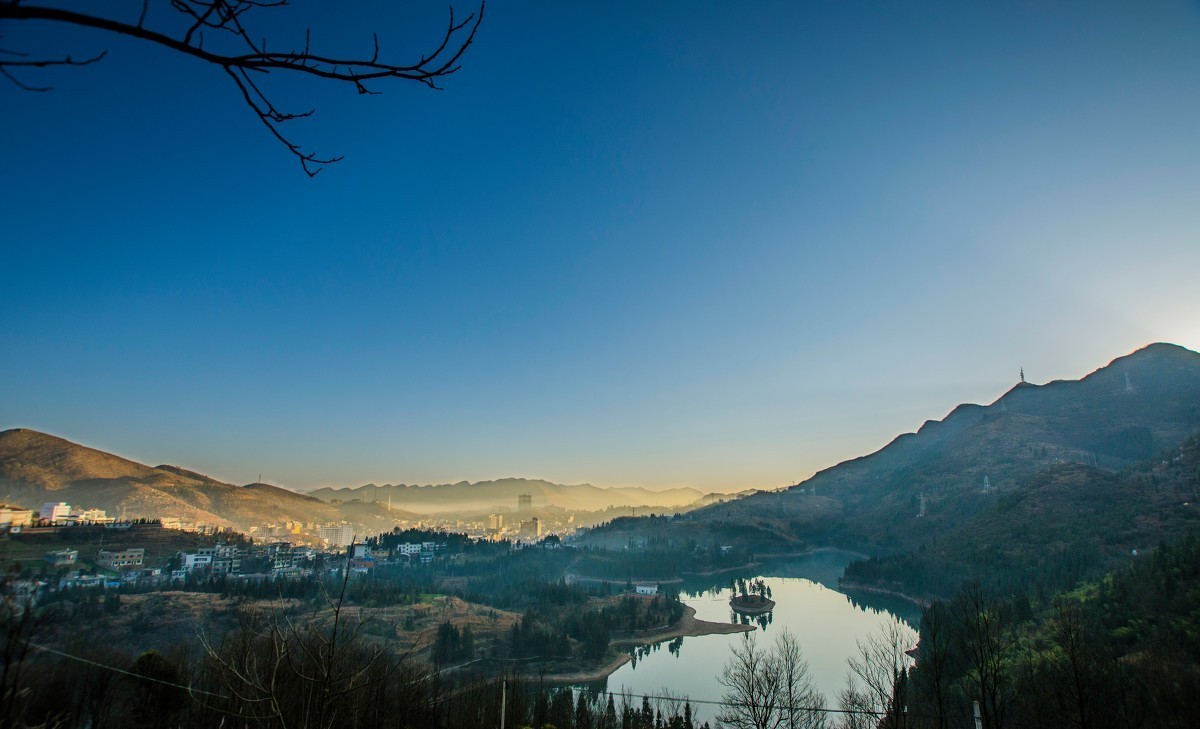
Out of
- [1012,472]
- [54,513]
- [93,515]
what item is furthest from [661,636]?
[1012,472]

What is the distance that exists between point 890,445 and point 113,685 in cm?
20948

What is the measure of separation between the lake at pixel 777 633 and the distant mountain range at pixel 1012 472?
56.8 ft

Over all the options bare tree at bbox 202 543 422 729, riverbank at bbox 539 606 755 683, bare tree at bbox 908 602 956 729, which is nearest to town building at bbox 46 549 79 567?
bare tree at bbox 202 543 422 729

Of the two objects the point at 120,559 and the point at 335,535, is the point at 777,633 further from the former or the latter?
the point at 335,535

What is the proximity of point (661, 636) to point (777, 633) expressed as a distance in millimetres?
10003

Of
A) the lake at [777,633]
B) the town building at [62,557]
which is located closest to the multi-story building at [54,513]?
the town building at [62,557]

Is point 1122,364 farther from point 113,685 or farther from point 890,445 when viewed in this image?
point 113,685

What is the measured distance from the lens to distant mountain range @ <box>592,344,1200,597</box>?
72.2m

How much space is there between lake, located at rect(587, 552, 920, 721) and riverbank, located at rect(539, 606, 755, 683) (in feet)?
2.41

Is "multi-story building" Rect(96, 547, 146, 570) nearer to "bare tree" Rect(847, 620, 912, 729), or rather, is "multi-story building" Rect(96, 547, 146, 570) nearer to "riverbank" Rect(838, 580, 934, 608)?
"bare tree" Rect(847, 620, 912, 729)

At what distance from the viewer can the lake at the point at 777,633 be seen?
35438 mm

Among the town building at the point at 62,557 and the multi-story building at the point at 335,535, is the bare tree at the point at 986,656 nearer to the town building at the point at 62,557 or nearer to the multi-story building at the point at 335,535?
the town building at the point at 62,557

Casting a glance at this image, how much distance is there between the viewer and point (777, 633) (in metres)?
48.4

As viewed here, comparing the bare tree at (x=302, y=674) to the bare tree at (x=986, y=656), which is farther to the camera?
the bare tree at (x=986, y=656)
